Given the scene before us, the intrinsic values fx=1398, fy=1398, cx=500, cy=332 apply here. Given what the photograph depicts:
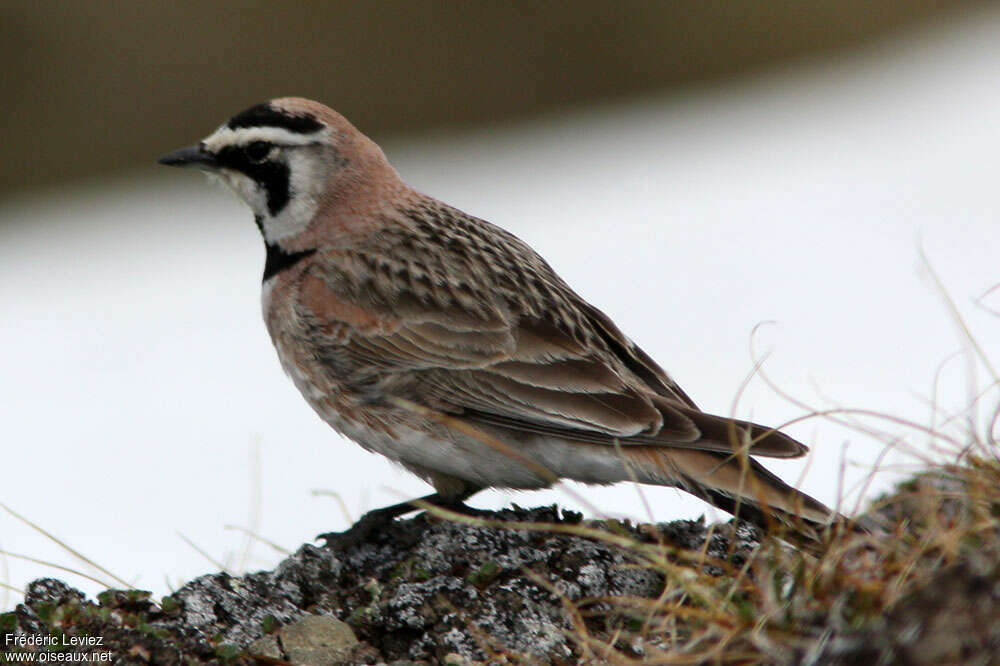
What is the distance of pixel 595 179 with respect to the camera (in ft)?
56.9

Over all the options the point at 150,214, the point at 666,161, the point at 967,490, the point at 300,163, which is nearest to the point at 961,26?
the point at 666,161

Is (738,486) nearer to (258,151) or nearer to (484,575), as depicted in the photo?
(484,575)

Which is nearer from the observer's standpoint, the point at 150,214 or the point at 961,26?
the point at 150,214

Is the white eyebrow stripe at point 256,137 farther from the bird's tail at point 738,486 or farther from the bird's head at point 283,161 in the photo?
the bird's tail at point 738,486

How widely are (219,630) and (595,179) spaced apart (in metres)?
12.8

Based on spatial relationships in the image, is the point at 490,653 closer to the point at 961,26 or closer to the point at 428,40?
the point at 428,40

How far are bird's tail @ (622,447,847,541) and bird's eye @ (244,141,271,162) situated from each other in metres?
2.55

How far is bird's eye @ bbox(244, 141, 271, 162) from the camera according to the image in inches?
276

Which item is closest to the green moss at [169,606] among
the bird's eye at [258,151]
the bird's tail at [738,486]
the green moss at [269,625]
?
the green moss at [269,625]

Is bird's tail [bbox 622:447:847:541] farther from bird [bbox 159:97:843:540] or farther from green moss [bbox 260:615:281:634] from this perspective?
green moss [bbox 260:615:281:634]

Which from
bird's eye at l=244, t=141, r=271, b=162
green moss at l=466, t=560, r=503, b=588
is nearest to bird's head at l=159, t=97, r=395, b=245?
bird's eye at l=244, t=141, r=271, b=162

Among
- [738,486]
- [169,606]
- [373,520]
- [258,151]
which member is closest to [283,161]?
[258,151]

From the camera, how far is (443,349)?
628 centimetres

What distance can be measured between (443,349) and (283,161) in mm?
1489
